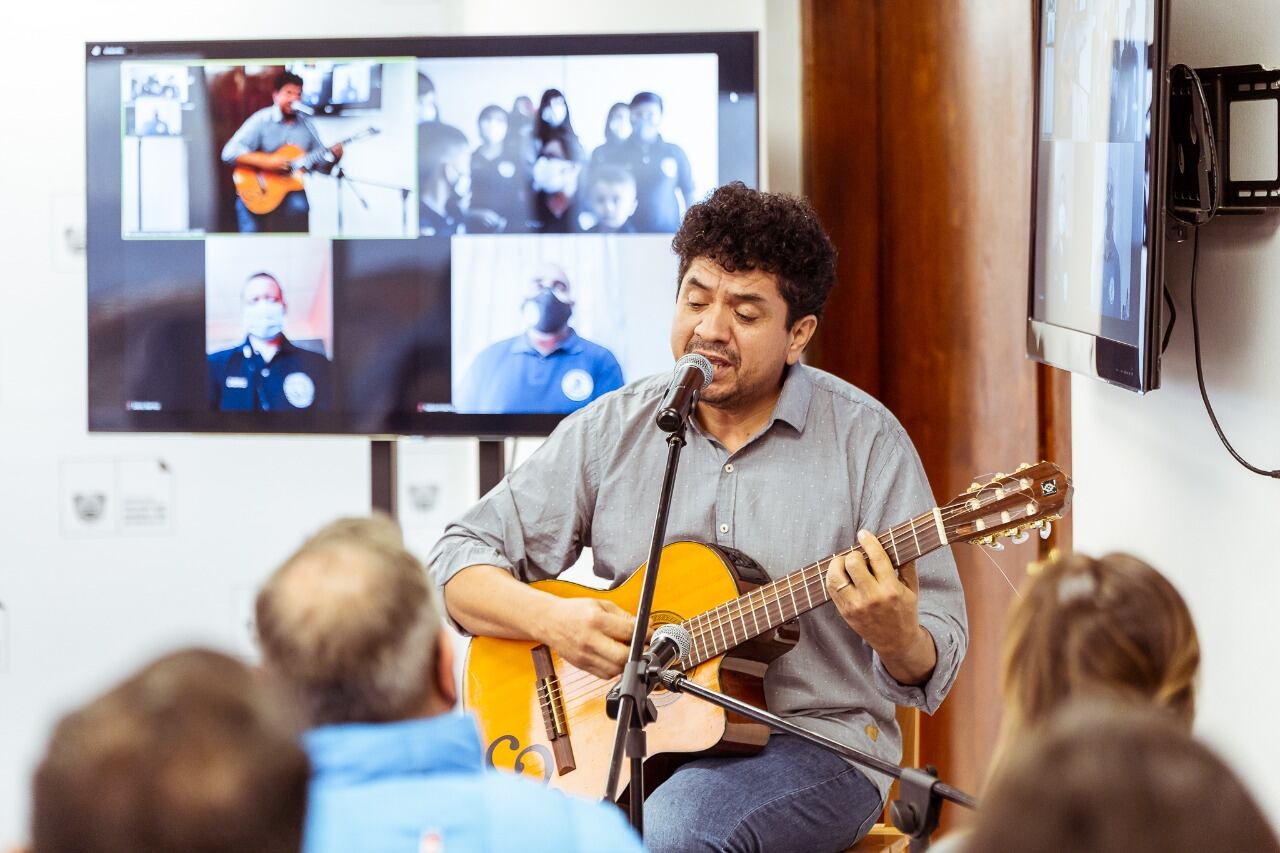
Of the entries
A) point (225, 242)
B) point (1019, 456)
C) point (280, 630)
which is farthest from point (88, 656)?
point (280, 630)

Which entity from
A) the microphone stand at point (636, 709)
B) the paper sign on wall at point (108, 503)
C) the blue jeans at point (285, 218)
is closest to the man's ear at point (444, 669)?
the microphone stand at point (636, 709)

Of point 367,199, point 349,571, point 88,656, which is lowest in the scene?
point 88,656

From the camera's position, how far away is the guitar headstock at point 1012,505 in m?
1.85

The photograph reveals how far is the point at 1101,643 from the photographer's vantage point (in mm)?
1116

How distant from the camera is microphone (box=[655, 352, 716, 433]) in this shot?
184 cm

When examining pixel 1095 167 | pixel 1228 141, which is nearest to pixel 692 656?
pixel 1095 167

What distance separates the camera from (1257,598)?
1702 mm

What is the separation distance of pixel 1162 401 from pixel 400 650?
1.23 meters

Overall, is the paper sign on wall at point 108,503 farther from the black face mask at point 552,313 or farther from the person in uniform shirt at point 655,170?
the person in uniform shirt at point 655,170

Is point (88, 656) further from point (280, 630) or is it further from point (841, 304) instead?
point (280, 630)

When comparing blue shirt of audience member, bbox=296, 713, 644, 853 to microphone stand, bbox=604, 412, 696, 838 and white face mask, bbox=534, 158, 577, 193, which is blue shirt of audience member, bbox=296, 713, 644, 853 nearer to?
microphone stand, bbox=604, 412, 696, 838

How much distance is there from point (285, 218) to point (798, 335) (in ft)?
4.27

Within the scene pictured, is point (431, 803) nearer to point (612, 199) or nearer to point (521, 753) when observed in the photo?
point (521, 753)

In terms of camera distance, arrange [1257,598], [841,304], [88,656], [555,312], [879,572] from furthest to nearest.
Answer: [88,656] → [841,304] → [555,312] → [879,572] → [1257,598]
